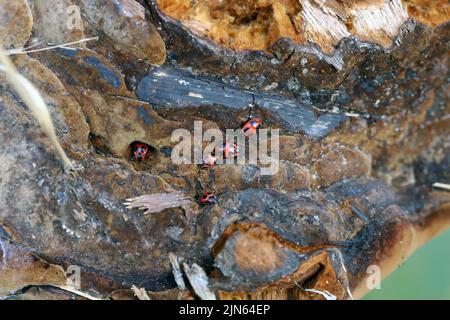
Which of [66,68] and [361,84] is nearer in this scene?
[66,68]

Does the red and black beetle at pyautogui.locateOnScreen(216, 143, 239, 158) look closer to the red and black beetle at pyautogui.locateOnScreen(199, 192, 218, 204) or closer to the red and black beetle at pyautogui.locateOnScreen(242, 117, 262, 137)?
the red and black beetle at pyautogui.locateOnScreen(242, 117, 262, 137)

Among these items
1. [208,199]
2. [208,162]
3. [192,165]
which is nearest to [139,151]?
[192,165]

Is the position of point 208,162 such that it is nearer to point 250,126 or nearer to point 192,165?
point 192,165

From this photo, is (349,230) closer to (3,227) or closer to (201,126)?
(201,126)

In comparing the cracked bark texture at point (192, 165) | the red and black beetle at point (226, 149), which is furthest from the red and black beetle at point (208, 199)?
the red and black beetle at point (226, 149)

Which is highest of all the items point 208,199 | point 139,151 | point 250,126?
point 250,126

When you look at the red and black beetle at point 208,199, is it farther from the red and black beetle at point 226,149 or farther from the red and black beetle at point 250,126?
→ the red and black beetle at point 250,126
